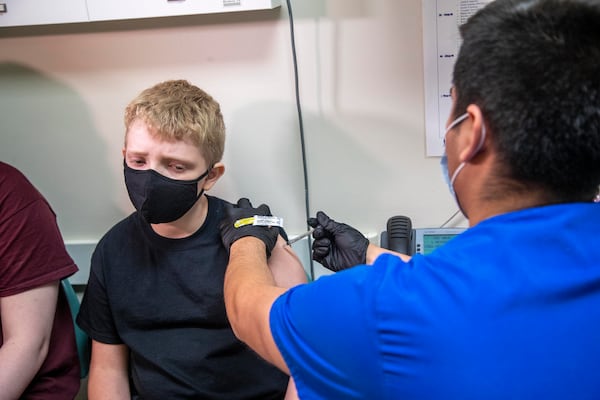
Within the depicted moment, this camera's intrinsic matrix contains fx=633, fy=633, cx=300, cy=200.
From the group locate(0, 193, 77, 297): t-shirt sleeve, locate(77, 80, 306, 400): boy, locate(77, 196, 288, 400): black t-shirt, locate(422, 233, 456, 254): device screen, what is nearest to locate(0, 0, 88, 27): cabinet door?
locate(77, 80, 306, 400): boy

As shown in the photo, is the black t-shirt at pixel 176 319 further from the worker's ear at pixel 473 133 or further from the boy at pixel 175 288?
the worker's ear at pixel 473 133

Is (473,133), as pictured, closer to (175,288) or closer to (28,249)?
(175,288)

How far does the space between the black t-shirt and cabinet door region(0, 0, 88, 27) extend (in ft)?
1.98

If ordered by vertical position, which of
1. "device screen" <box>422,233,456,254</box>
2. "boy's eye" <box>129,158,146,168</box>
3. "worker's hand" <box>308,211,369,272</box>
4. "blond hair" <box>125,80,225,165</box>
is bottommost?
"device screen" <box>422,233,456,254</box>

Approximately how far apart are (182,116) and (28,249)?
0.50m

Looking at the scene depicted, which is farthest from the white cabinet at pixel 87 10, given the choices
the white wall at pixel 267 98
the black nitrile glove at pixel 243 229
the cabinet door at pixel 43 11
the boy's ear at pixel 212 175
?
the black nitrile glove at pixel 243 229

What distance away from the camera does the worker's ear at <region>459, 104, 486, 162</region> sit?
2.90 feet

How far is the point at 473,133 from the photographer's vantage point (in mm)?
894

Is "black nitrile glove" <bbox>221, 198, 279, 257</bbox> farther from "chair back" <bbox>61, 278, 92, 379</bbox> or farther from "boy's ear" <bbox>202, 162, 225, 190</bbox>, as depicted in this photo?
"chair back" <bbox>61, 278, 92, 379</bbox>

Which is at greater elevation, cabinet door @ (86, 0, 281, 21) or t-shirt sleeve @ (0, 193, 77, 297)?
cabinet door @ (86, 0, 281, 21)

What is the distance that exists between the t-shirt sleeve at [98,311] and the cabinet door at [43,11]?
0.63 m

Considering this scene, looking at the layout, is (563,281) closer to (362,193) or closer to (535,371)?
(535,371)

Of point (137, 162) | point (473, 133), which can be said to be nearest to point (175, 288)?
point (137, 162)

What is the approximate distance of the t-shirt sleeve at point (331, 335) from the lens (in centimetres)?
87
